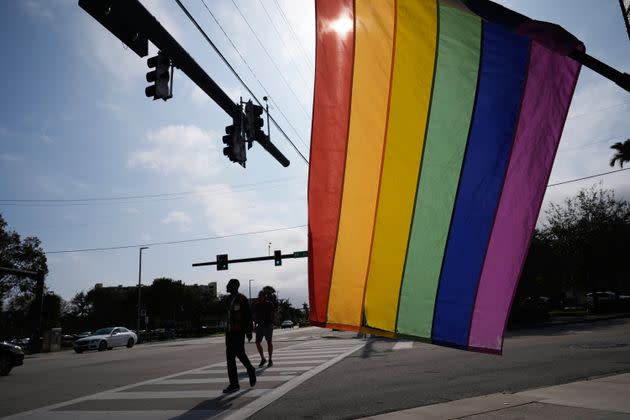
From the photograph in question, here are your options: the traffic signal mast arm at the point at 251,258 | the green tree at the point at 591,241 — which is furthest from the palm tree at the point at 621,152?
the traffic signal mast arm at the point at 251,258

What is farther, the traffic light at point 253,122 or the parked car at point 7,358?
the traffic light at point 253,122

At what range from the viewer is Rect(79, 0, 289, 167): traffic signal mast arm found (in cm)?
683

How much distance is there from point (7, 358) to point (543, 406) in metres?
12.2

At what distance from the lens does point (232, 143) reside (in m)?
11.4

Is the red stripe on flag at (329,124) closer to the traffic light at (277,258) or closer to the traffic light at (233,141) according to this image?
the traffic light at (233,141)

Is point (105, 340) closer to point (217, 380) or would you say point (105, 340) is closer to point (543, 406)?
point (217, 380)

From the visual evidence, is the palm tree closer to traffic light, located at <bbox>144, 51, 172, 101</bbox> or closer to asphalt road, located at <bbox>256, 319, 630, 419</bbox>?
asphalt road, located at <bbox>256, 319, 630, 419</bbox>

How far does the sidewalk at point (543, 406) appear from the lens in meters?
4.71

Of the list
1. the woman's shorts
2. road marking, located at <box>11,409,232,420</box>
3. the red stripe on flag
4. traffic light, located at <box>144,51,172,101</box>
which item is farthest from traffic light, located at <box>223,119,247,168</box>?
the red stripe on flag

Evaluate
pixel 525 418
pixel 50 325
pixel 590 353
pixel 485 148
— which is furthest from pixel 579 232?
pixel 50 325

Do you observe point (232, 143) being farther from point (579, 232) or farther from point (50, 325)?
point (50, 325)

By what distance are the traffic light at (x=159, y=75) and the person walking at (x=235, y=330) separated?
162 inches

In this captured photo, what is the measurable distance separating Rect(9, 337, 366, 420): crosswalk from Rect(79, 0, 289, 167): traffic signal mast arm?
555 cm

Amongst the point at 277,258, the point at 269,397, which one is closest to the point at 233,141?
Answer: the point at 269,397
